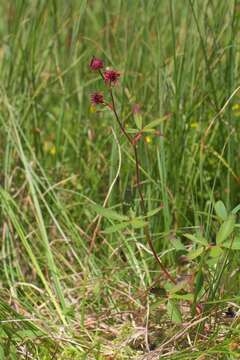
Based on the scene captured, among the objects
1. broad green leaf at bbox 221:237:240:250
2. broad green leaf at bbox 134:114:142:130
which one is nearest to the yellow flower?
broad green leaf at bbox 134:114:142:130

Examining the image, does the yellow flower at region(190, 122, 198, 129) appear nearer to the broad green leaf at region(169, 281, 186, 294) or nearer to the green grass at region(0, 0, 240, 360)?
the green grass at region(0, 0, 240, 360)

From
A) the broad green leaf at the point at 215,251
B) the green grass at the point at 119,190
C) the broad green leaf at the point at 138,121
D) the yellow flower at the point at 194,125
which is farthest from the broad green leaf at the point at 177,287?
the yellow flower at the point at 194,125

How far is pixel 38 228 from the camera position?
8.23ft

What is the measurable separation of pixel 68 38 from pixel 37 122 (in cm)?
39

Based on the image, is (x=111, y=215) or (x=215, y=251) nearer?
(x=215, y=251)

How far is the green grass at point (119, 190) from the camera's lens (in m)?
1.95

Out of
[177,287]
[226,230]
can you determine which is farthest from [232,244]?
[177,287]

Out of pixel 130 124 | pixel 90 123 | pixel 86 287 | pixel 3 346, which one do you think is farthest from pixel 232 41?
pixel 3 346

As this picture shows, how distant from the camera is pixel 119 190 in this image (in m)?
2.49

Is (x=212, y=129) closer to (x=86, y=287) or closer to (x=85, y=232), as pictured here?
(x=85, y=232)

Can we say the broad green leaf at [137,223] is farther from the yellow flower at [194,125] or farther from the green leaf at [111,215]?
the yellow flower at [194,125]

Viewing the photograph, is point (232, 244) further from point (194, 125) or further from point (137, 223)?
point (194, 125)

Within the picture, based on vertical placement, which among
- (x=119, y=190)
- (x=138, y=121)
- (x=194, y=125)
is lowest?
(x=119, y=190)

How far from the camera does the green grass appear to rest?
1949 millimetres
